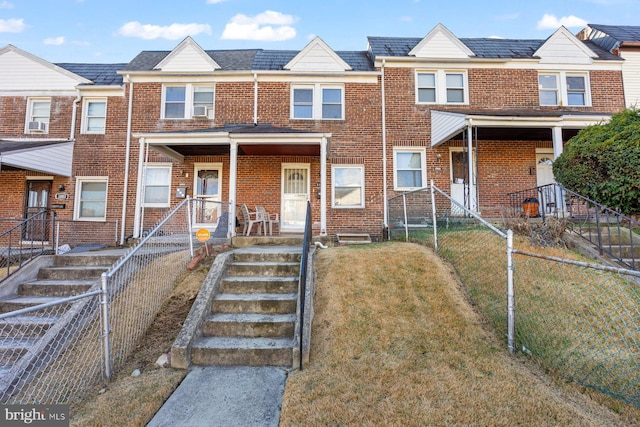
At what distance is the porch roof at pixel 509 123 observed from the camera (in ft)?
28.3

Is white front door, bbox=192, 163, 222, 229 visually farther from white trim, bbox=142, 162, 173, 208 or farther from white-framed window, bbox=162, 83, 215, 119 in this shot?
white-framed window, bbox=162, 83, 215, 119

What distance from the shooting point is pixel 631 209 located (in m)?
6.11

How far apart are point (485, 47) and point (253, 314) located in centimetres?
1264

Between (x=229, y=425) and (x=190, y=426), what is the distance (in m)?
0.32

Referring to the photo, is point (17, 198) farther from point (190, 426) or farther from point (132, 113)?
point (190, 426)

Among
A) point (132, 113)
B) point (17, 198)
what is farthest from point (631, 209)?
point (17, 198)

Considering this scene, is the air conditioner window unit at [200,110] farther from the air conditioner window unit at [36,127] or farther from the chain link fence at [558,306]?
the chain link fence at [558,306]

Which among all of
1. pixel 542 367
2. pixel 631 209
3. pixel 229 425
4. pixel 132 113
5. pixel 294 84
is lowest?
pixel 229 425

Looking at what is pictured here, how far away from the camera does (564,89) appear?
1088cm

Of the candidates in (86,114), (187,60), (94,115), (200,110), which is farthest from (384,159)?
(86,114)

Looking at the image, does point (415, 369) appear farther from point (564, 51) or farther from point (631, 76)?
point (631, 76)

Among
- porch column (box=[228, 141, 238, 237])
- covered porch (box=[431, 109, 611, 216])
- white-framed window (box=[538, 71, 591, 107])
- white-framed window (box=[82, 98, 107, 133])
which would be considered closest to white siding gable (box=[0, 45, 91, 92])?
white-framed window (box=[82, 98, 107, 133])

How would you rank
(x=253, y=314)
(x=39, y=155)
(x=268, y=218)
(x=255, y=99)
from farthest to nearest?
1. (x=255, y=99)
2. (x=268, y=218)
3. (x=39, y=155)
4. (x=253, y=314)

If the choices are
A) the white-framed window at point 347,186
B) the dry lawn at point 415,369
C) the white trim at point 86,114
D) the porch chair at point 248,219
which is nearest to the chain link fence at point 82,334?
the dry lawn at point 415,369
